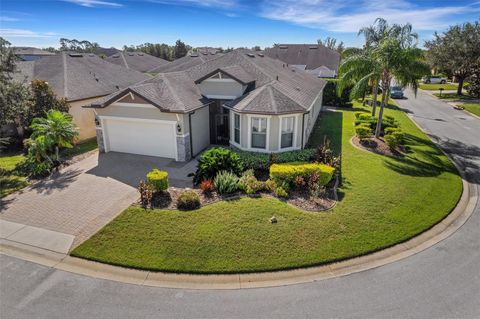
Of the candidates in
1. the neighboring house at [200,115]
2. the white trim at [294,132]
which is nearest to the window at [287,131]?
the neighboring house at [200,115]

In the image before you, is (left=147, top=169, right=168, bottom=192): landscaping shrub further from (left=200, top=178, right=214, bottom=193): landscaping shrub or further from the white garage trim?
the white garage trim

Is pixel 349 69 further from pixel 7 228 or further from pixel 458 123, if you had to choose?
pixel 7 228

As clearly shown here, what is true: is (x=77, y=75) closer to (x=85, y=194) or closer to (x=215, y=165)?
(x=85, y=194)

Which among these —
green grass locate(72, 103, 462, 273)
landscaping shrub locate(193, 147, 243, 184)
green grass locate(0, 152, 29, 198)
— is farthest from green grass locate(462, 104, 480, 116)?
green grass locate(0, 152, 29, 198)

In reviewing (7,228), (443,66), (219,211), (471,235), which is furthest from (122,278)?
(443,66)

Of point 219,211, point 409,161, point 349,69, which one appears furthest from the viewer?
point 349,69
